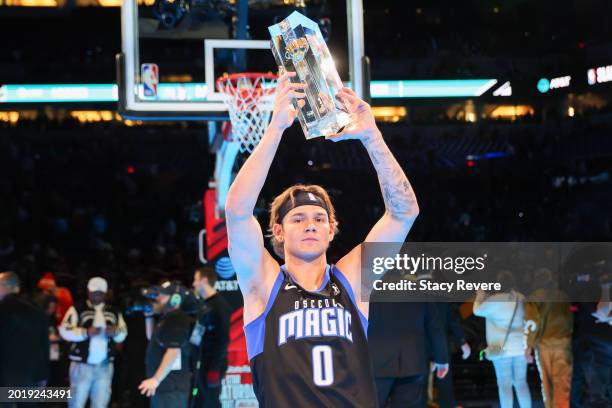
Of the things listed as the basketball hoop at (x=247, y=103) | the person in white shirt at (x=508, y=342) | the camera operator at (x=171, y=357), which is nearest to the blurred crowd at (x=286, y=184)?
the person in white shirt at (x=508, y=342)

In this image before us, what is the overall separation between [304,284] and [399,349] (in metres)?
3.58

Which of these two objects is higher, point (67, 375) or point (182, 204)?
point (182, 204)

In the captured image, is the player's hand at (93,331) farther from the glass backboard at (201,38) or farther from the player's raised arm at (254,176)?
the player's raised arm at (254,176)

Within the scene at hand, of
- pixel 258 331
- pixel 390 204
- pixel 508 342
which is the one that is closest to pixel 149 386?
pixel 508 342

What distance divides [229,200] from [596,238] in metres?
12.8

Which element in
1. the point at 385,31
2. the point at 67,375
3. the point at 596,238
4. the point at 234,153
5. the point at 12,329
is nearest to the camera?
the point at 12,329

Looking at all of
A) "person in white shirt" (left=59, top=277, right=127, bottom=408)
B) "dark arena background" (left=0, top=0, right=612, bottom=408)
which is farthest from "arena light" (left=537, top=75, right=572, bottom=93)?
"person in white shirt" (left=59, top=277, right=127, bottom=408)

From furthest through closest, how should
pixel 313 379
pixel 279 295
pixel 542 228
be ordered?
pixel 542 228 < pixel 279 295 < pixel 313 379

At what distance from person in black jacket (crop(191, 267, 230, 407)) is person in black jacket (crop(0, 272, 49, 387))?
1.50 meters

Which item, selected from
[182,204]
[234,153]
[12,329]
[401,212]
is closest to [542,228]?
[182,204]

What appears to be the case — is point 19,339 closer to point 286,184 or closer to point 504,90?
point 286,184

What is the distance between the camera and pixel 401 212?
3.53 metres

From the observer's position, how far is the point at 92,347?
8273 millimetres

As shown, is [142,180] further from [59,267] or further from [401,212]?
[401,212]
